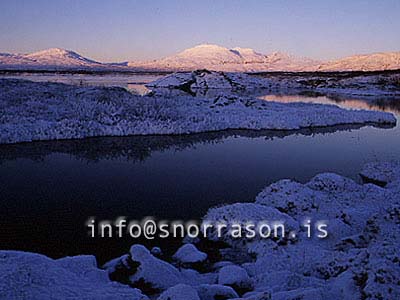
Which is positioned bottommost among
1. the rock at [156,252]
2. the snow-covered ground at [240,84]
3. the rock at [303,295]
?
the rock at [156,252]

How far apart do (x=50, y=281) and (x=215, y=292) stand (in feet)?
7.95

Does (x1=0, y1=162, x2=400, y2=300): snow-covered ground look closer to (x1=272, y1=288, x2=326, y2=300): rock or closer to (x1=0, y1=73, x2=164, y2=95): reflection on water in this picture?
(x1=272, y1=288, x2=326, y2=300): rock

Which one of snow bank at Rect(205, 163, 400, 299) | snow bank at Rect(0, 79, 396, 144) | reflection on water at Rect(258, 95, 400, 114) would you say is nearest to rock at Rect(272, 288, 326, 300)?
snow bank at Rect(205, 163, 400, 299)

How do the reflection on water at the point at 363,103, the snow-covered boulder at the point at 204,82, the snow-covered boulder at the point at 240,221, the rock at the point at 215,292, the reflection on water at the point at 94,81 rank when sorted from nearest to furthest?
the rock at the point at 215,292 → the snow-covered boulder at the point at 240,221 → the reflection on water at the point at 363,103 → the reflection on water at the point at 94,81 → the snow-covered boulder at the point at 204,82

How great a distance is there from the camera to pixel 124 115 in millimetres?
24812

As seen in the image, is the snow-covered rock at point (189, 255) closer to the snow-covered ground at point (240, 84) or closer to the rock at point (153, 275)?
the rock at point (153, 275)

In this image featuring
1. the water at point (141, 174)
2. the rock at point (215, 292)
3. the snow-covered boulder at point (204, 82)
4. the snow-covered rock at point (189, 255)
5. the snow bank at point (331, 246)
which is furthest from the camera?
the snow-covered boulder at point (204, 82)

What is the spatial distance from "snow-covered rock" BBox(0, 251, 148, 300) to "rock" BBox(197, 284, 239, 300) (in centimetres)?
88

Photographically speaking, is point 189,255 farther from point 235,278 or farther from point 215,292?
point 215,292

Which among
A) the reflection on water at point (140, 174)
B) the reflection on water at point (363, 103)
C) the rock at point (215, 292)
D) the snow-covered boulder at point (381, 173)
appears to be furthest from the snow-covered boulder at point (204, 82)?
the rock at point (215, 292)

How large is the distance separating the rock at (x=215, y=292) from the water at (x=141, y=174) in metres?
2.51

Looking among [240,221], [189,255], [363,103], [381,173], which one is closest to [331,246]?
[240,221]

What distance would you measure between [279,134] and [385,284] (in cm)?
1753

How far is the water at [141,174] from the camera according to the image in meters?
8.52
